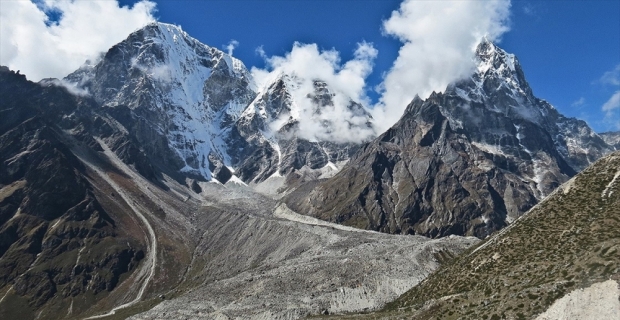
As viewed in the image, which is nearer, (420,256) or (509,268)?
(509,268)

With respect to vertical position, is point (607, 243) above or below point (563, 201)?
below

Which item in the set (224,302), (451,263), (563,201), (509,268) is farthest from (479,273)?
(224,302)

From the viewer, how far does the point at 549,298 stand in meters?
62.1

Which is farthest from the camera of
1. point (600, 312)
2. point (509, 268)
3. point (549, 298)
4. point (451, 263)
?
point (451, 263)

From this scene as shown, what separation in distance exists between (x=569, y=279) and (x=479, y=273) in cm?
1802

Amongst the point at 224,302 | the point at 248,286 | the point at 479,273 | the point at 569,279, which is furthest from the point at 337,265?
the point at 569,279

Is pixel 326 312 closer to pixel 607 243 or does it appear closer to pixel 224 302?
pixel 224 302

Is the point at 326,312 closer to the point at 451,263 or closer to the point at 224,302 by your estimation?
the point at 224,302

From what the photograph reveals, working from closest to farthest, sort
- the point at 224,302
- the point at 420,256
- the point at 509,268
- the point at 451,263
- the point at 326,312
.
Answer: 1. the point at 509,268
2. the point at 451,263
3. the point at 326,312
4. the point at 224,302
5. the point at 420,256

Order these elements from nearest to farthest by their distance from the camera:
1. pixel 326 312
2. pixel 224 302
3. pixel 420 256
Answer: pixel 326 312 → pixel 224 302 → pixel 420 256

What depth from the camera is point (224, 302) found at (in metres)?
143

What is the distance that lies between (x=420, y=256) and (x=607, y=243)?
108m

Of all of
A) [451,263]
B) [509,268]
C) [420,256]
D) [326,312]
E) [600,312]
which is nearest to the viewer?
[600,312]

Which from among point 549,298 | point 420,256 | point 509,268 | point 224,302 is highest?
point 420,256
